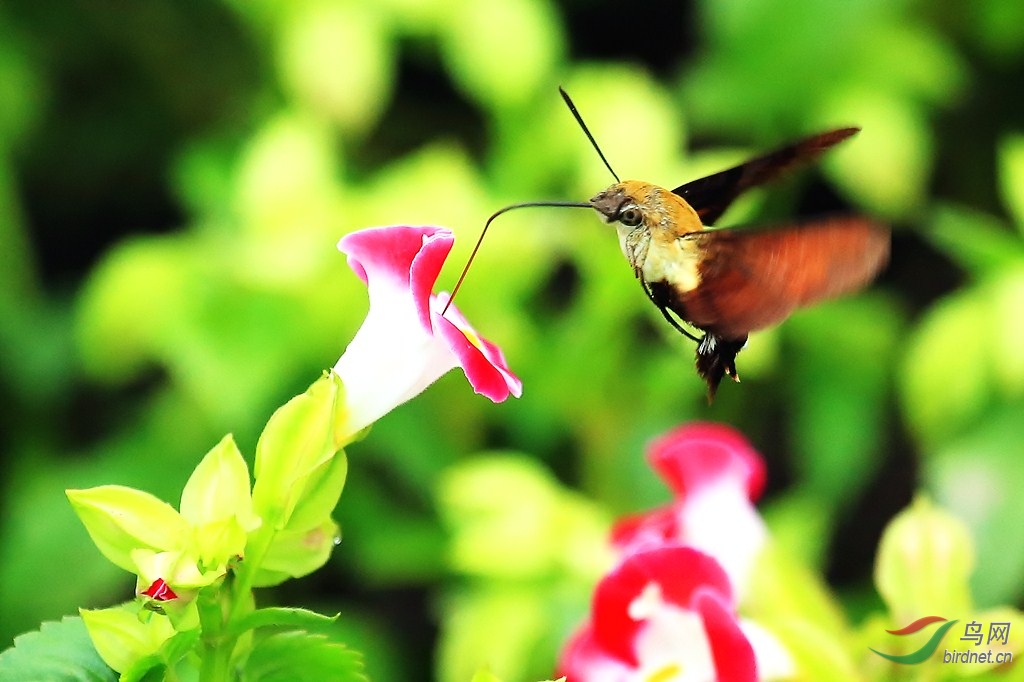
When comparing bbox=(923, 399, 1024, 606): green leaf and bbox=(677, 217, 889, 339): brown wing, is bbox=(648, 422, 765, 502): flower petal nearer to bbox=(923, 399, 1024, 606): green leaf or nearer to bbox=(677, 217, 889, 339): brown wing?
bbox=(677, 217, 889, 339): brown wing

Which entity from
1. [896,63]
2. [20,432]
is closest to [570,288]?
[896,63]

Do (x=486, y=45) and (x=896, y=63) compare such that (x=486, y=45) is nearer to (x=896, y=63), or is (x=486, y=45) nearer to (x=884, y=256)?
(x=896, y=63)

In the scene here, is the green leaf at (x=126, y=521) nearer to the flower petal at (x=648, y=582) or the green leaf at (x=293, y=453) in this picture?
the green leaf at (x=293, y=453)

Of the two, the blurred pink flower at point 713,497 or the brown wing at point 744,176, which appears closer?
the brown wing at point 744,176

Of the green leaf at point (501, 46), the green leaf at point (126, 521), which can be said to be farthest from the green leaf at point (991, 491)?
the green leaf at point (126, 521)

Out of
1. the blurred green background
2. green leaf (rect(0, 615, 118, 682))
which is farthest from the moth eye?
the blurred green background

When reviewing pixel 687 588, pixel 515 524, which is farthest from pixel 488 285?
pixel 687 588

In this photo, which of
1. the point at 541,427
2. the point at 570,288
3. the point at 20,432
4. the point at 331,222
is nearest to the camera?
the point at 331,222
